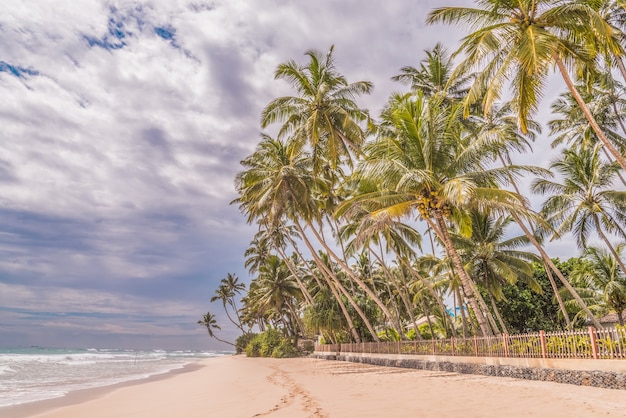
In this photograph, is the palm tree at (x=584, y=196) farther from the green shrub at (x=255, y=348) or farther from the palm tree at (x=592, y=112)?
the green shrub at (x=255, y=348)

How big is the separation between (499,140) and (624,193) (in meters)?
8.57

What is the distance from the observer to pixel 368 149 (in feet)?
51.6

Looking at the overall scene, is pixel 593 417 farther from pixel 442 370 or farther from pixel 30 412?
pixel 30 412

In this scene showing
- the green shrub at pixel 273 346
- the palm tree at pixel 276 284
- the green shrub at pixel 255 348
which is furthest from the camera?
the green shrub at pixel 255 348

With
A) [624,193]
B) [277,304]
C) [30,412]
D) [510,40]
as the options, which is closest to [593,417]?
[510,40]

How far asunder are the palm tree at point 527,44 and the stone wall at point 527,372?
18.7 feet

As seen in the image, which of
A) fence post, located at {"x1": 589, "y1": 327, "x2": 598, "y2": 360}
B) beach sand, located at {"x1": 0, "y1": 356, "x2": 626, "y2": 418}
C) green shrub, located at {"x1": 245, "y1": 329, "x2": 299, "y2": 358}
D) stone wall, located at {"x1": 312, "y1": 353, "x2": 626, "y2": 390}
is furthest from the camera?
green shrub, located at {"x1": 245, "y1": 329, "x2": 299, "y2": 358}

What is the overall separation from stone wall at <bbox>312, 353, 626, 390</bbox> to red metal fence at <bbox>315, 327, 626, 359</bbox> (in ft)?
1.22

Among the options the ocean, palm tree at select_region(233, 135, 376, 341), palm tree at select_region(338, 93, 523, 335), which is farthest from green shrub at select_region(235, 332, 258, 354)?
palm tree at select_region(338, 93, 523, 335)

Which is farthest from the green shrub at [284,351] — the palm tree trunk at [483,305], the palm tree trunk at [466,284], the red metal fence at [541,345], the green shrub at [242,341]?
the palm tree trunk at [466,284]

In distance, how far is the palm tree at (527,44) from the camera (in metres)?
9.91

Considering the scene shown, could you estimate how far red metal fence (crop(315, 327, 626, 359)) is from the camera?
28.0ft

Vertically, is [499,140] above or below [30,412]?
above

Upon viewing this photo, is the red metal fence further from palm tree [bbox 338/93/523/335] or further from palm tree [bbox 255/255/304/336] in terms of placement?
palm tree [bbox 255/255/304/336]
